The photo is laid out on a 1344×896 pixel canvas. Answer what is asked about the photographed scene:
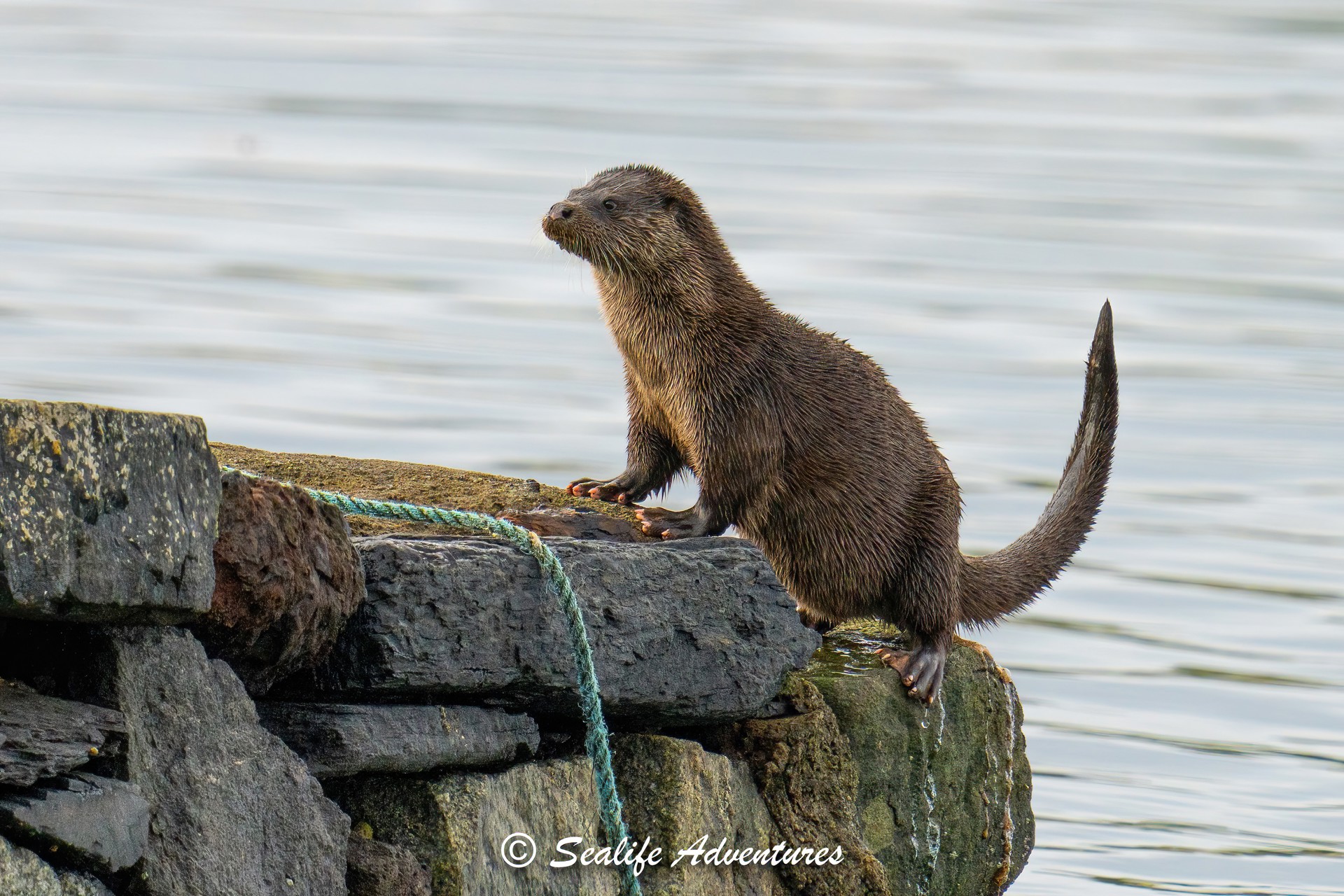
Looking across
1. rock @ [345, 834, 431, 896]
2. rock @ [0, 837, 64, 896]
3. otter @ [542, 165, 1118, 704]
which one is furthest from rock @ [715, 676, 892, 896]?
rock @ [0, 837, 64, 896]

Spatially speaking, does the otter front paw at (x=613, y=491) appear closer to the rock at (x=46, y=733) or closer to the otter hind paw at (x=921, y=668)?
the otter hind paw at (x=921, y=668)

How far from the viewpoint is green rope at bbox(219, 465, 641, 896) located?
3.86 metres

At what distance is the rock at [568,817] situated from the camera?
12.3 ft

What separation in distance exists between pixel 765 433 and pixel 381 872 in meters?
1.60

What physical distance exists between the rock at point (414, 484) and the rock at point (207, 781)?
124cm

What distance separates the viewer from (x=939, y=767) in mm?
5012

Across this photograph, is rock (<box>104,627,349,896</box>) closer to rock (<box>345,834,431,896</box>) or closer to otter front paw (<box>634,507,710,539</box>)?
rock (<box>345,834,431,896</box>)

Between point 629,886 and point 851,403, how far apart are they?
4.39ft

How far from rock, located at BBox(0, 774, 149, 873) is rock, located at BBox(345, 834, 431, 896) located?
0.58 meters

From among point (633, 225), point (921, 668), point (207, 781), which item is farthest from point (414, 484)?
point (207, 781)

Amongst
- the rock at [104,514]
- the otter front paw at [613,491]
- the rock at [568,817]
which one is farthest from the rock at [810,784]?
the rock at [104,514]

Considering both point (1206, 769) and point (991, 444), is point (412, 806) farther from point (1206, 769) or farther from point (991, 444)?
point (991, 444)

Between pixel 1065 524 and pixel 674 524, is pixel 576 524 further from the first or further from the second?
pixel 1065 524

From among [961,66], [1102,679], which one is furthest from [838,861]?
[961,66]
